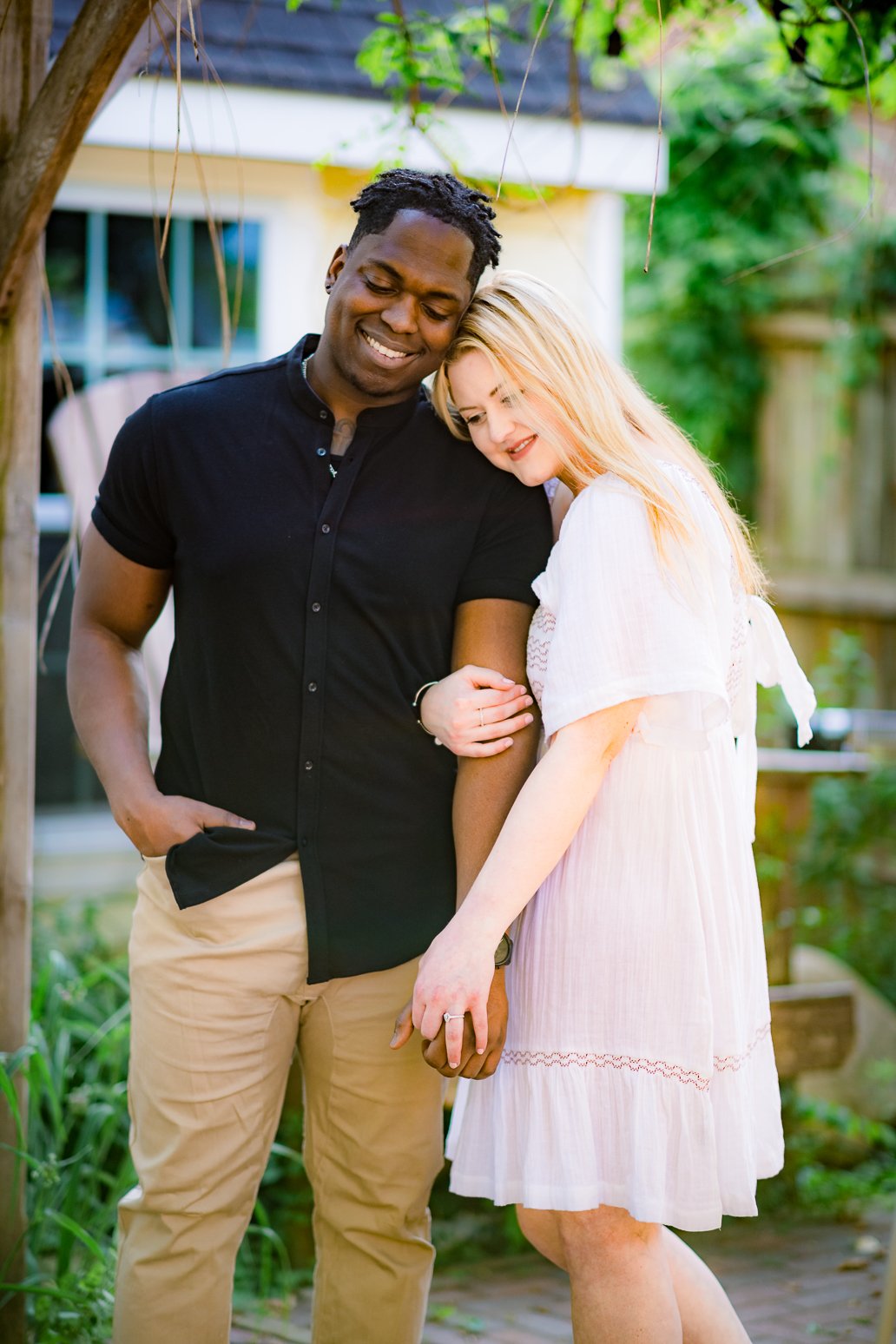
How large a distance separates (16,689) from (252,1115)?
88cm

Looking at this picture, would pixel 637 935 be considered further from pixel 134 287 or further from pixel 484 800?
pixel 134 287

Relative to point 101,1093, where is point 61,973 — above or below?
above

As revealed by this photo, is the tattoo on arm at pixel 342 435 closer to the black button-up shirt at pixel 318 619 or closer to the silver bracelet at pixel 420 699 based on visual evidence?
the black button-up shirt at pixel 318 619

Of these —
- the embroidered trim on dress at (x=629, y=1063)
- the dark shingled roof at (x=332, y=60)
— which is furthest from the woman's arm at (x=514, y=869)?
the dark shingled roof at (x=332, y=60)

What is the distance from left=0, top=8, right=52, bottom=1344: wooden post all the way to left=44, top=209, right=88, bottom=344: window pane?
269 centimetres

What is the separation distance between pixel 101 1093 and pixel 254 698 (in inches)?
57.6

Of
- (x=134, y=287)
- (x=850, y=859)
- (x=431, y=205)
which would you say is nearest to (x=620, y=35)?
(x=431, y=205)

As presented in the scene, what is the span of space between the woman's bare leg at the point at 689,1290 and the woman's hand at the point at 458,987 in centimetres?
37

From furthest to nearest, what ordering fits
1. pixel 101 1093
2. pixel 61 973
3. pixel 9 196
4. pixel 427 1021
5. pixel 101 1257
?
pixel 61 973 < pixel 101 1093 < pixel 101 1257 < pixel 9 196 < pixel 427 1021

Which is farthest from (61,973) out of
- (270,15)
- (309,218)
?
(270,15)

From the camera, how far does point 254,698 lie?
2.11 meters

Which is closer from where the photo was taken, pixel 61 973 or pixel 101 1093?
pixel 101 1093

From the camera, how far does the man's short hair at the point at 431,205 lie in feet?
6.93

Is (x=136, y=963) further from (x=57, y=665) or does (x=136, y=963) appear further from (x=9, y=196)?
(x=57, y=665)
